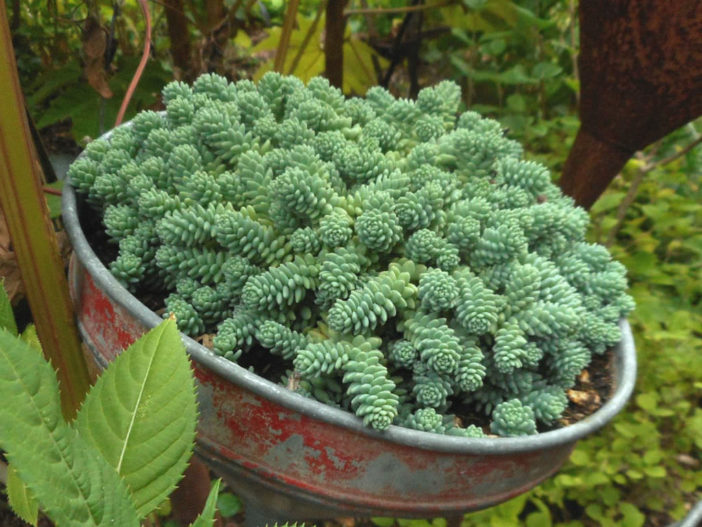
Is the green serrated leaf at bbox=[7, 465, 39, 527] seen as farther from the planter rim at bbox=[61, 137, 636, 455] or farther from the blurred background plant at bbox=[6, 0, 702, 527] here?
the blurred background plant at bbox=[6, 0, 702, 527]

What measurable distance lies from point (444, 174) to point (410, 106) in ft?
0.50

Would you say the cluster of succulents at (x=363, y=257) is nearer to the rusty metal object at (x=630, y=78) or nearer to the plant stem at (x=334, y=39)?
the rusty metal object at (x=630, y=78)

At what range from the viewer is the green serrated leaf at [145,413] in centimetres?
45

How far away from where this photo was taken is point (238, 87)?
76 centimetres

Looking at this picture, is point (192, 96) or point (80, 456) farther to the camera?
point (192, 96)

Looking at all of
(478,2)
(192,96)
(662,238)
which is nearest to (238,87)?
(192,96)

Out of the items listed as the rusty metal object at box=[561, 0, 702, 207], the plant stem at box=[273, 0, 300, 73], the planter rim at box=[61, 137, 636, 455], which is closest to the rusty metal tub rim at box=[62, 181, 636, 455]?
the planter rim at box=[61, 137, 636, 455]

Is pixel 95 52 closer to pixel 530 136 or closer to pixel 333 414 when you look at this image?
Result: pixel 333 414

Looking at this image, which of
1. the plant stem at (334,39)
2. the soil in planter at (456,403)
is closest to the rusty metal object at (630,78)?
the soil in planter at (456,403)

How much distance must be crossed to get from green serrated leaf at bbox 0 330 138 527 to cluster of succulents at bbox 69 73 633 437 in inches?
6.6

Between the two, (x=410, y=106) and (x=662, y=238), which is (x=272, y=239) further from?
(x=662, y=238)

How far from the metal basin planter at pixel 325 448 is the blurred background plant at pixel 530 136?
0.48m

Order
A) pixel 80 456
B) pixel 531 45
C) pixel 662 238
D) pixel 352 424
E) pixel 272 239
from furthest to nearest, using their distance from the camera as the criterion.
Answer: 1. pixel 531 45
2. pixel 662 238
3. pixel 272 239
4. pixel 352 424
5. pixel 80 456

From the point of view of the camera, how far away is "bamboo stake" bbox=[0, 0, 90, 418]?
55 cm
